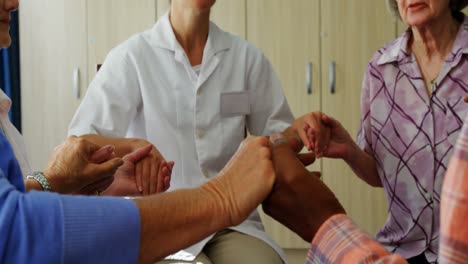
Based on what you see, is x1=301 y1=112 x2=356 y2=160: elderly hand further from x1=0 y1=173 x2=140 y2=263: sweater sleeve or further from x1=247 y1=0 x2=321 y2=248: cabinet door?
x1=247 y1=0 x2=321 y2=248: cabinet door

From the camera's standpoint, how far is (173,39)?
2035 mm

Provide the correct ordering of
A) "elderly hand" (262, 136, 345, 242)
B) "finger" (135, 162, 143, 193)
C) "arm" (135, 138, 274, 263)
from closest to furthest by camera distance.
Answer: "arm" (135, 138, 274, 263)
"elderly hand" (262, 136, 345, 242)
"finger" (135, 162, 143, 193)

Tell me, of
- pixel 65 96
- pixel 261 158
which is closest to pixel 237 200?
pixel 261 158

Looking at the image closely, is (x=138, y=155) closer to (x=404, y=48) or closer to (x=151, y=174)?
(x=151, y=174)

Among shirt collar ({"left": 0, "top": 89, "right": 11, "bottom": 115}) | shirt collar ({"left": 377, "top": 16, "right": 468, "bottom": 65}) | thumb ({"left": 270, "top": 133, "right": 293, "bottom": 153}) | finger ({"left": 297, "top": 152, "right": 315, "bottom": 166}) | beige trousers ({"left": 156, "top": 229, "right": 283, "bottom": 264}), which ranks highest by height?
shirt collar ({"left": 377, "top": 16, "right": 468, "bottom": 65})

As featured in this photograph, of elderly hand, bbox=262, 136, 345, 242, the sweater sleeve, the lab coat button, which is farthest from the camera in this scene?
the lab coat button

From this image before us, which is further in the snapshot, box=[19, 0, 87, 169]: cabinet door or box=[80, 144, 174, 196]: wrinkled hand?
box=[19, 0, 87, 169]: cabinet door

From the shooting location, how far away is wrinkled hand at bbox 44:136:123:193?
1459mm

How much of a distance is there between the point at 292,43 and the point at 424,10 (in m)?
2.44

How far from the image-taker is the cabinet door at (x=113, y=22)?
4.29m

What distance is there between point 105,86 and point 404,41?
979 mm

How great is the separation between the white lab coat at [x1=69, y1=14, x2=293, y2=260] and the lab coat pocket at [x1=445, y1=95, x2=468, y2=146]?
0.56m

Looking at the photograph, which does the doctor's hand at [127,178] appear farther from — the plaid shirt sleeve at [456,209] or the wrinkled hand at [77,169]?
the plaid shirt sleeve at [456,209]

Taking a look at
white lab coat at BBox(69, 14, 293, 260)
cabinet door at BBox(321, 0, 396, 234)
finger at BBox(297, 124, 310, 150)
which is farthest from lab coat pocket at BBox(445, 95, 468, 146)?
cabinet door at BBox(321, 0, 396, 234)
